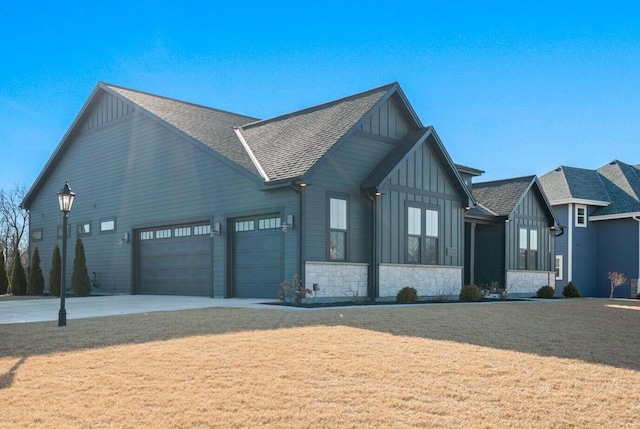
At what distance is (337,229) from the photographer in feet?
55.4

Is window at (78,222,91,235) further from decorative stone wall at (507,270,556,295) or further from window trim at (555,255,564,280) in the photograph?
window trim at (555,255,564,280)

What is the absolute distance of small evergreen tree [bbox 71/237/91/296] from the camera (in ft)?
73.1

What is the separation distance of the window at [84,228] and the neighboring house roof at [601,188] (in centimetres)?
2210

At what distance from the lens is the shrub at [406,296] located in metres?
17.3

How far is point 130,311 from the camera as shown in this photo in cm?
1330

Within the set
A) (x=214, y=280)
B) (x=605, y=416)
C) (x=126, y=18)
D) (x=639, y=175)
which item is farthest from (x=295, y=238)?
(x=639, y=175)

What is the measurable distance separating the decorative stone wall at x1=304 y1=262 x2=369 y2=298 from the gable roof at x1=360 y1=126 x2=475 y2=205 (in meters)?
2.39

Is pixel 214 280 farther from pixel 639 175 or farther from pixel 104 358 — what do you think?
pixel 639 175

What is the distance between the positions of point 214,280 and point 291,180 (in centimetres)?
496

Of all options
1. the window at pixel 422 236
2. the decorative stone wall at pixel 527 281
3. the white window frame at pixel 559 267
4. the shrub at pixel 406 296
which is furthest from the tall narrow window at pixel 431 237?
the white window frame at pixel 559 267

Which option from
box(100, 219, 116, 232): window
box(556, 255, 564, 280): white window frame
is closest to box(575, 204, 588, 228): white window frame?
box(556, 255, 564, 280): white window frame

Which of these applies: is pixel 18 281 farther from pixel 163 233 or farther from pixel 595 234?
pixel 595 234

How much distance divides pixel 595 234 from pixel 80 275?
2467cm

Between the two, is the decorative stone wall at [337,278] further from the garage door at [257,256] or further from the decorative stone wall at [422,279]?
the garage door at [257,256]
